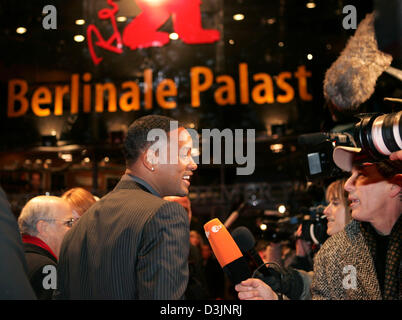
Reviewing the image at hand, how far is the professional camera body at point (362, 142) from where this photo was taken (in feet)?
4.94

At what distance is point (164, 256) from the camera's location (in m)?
1.36

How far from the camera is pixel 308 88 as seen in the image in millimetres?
7469

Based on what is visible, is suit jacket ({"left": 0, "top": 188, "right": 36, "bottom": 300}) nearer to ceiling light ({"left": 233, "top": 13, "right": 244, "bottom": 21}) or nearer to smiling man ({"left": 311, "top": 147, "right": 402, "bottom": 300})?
smiling man ({"left": 311, "top": 147, "right": 402, "bottom": 300})

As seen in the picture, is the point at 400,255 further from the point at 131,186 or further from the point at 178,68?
the point at 178,68

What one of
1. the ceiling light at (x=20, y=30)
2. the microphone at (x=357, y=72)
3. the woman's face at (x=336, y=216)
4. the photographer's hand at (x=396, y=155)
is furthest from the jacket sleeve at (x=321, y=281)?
the ceiling light at (x=20, y=30)

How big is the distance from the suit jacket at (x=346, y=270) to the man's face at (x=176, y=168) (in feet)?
2.30

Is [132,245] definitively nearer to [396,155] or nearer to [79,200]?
[396,155]

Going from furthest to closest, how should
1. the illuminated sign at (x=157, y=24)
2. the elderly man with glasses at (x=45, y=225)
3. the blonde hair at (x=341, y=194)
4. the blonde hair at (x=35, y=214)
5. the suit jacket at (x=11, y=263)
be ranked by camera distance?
the illuminated sign at (x=157, y=24), the blonde hair at (x=341, y=194), the blonde hair at (x=35, y=214), the elderly man with glasses at (x=45, y=225), the suit jacket at (x=11, y=263)

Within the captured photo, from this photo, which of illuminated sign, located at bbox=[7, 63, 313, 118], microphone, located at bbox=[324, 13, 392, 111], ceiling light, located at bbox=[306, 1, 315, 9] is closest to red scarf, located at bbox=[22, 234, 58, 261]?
microphone, located at bbox=[324, 13, 392, 111]

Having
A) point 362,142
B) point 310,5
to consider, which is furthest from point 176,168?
point 310,5

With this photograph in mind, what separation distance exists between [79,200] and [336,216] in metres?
1.47

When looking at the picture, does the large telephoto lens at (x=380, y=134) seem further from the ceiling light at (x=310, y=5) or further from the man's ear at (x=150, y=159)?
the ceiling light at (x=310, y=5)
